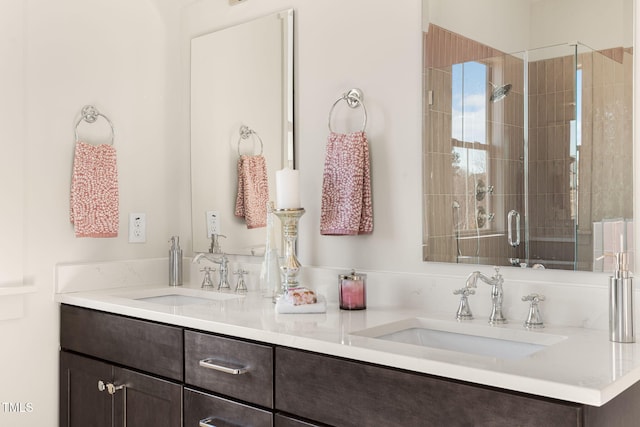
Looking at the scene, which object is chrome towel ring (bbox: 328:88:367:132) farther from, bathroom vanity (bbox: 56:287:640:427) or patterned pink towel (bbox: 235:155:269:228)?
bathroom vanity (bbox: 56:287:640:427)

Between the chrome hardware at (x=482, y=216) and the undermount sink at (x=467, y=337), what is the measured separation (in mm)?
307

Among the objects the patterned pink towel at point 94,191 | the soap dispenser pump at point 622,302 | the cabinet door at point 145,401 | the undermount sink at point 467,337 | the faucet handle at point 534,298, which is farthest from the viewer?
the patterned pink towel at point 94,191

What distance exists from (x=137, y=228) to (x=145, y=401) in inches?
33.5

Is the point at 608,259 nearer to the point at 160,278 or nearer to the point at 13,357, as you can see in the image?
the point at 160,278

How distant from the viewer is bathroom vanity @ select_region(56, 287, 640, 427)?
1.20 meters

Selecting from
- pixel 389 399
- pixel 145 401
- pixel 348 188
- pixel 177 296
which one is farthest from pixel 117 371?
pixel 389 399

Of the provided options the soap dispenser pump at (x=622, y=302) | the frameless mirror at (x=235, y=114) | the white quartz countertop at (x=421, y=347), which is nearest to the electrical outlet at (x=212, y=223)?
the frameless mirror at (x=235, y=114)

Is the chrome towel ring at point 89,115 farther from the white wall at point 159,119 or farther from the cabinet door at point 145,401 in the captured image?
the cabinet door at point 145,401

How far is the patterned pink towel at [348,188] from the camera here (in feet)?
6.74

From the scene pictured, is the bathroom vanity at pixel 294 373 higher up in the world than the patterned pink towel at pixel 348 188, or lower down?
lower down

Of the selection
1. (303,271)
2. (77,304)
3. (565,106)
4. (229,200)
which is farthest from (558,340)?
(77,304)

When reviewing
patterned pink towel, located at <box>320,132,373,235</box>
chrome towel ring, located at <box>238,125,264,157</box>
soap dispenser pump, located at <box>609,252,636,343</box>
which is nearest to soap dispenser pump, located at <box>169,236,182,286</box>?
chrome towel ring, located at <box>238,125,264,157</box>

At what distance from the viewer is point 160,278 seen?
2.69m

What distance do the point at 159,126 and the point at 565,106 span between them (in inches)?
66.6
